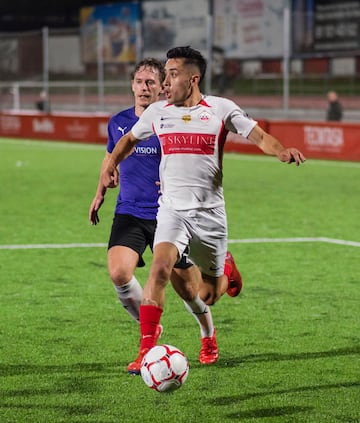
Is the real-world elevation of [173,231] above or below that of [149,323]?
above

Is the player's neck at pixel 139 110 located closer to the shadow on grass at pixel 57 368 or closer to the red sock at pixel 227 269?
the red sock at pixel 227 269

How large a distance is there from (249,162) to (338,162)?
2.25 m

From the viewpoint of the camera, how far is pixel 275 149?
6016 mm

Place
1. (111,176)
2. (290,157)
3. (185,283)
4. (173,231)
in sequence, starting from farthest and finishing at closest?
(185,283)
(111,176)
(173,231)
(290,157)

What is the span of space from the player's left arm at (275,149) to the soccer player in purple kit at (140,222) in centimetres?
94

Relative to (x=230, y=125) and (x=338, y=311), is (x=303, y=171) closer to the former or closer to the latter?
(x=338, y=311)

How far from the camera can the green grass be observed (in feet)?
18.6

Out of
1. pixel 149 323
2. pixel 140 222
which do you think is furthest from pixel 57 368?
pixel 140 222

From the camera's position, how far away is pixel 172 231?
6.25 meters

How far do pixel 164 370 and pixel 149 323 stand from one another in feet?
1.52

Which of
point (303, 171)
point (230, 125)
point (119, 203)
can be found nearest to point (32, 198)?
point (303, 171)

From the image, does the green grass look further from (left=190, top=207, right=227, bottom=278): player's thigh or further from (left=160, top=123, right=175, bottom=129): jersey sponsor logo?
(left=160, top=123, right=175, bottom=129): jersey sponsor logo

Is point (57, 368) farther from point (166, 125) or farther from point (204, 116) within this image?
point (204, 116)

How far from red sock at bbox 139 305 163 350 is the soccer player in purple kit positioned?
62 centimetres
